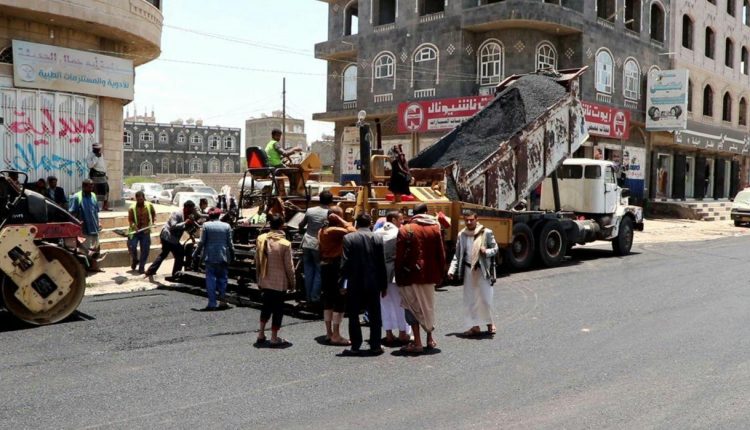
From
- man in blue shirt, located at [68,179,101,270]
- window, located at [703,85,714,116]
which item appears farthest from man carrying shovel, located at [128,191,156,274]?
window, located at [703,85,714,116]

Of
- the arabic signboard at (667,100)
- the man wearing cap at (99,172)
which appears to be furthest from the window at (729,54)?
the man wearing cap at (99,172)

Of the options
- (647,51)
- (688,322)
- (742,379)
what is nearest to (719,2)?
(647,51)

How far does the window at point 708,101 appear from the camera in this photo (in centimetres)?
4000

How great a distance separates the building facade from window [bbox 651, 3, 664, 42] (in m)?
63.6

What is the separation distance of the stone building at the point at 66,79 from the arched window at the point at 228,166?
74.4 metres

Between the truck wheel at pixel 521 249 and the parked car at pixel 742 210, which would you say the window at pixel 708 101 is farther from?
the truck wheel at pixel 521 249

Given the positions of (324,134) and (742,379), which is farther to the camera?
(324,134)

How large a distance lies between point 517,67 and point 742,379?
23.2 metres

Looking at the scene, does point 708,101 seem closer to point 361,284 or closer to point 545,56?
point 545,56

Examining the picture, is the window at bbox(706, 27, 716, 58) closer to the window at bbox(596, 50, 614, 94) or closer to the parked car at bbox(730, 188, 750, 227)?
the window at bbox(596, 50, 614, 94)

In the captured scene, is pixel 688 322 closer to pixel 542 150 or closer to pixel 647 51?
pixel 542 150

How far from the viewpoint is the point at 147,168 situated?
87062 millimetres

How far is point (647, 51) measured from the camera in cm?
3322

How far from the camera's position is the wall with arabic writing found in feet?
51.7
